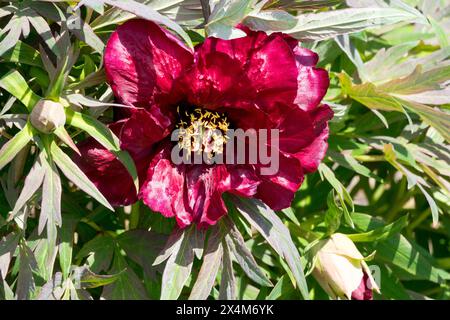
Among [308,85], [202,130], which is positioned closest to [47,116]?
[202,130]

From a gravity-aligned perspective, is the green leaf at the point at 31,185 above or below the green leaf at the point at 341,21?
below

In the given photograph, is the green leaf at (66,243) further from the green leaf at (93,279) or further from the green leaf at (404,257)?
the green leaf at (404,257)

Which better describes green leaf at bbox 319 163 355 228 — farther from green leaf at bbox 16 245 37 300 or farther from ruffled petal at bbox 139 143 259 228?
green leaf at bbox 16 245 37 300

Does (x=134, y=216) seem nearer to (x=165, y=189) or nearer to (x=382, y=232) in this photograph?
(x=165, y=189)

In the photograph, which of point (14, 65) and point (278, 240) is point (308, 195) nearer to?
point (278, 240)

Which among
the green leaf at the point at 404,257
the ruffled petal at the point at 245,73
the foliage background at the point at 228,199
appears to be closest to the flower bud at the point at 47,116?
the foliage background at the point at 228,199
